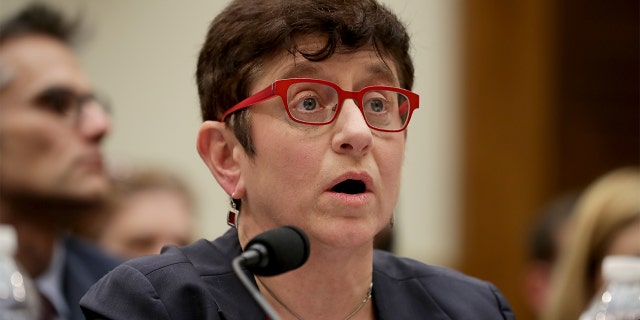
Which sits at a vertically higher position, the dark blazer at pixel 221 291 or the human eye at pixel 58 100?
the human eye at pixel 58 100

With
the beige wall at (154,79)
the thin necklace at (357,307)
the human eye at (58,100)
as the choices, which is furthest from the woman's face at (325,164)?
the beige wall at (154,79)

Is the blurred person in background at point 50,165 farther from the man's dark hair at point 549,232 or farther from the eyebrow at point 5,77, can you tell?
the man's dark hair at point 549,232

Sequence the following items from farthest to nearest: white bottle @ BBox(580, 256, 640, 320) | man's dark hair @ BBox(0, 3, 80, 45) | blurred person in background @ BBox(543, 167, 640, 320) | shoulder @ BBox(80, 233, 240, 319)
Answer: man's dark hair @ BBox(0, 3, 80, 45)
blurred person in background @ BBox(543, 167, 640, 320)
white bottle @ BBox(580, 256, 640, 320)
shoulder @ BBox(80, 233, 240, 319)

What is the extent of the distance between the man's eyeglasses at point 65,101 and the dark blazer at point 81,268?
1.44ft

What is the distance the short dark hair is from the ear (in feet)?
0.08

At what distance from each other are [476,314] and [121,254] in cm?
209

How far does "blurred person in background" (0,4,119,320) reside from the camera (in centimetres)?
341

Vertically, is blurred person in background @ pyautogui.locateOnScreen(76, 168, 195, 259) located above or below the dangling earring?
below

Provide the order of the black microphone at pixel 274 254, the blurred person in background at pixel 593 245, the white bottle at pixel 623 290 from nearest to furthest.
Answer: the black microphone at pixel 274 254, the white bottle at pixel 623 290, the blurred person in background at pixel 593 245

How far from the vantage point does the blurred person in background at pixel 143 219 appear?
3896 mm

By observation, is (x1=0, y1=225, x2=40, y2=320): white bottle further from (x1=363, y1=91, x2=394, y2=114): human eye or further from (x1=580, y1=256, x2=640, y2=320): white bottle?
(x1=580, y1=256, x2=640, y2=320): white bottle

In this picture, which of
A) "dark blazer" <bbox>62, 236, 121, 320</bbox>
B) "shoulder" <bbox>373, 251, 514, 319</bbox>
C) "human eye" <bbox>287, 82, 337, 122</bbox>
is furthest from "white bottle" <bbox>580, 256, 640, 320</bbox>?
"dark blazer" <bbox>62, 236, 121, 320</bbox>

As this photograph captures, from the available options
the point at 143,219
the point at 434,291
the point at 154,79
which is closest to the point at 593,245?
the point at 434,291

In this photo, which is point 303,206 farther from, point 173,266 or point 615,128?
point 615,128
